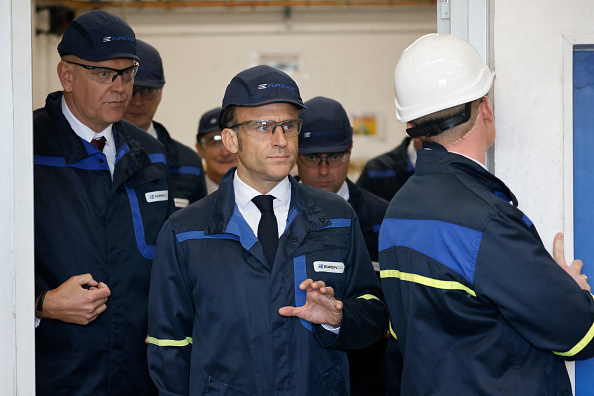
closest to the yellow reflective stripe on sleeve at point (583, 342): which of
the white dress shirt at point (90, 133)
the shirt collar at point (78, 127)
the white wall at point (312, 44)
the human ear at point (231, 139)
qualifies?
the human ear at point (231, 139)

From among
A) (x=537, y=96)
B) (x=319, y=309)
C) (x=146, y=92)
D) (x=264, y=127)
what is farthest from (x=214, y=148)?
(x=537, y=96)

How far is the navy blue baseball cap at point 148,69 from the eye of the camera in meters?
3.48

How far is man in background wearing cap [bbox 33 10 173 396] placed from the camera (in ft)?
7.61

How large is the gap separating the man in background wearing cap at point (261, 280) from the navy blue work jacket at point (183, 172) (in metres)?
1.43

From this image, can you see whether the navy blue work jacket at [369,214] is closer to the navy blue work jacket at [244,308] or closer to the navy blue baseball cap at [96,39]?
the navy blue work jacket at [244,308]

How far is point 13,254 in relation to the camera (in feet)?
6.29

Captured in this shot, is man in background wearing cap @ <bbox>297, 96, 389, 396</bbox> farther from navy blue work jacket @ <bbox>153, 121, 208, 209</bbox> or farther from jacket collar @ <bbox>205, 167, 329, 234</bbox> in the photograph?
jacket collar @ <bbox>205, 167, 329, 234</bbox>

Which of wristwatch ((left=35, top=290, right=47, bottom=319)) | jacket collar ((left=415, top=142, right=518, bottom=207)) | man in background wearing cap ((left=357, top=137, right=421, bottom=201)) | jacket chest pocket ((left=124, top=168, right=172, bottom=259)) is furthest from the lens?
man in background wearing cap ((left=357, top=137, right=421, bottom=201))

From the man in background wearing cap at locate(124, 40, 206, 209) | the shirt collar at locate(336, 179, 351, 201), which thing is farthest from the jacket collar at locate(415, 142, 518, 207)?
the man in background wearing cap at locate(124, 40, 206, 209)

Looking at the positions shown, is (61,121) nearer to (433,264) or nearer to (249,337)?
(249,337)

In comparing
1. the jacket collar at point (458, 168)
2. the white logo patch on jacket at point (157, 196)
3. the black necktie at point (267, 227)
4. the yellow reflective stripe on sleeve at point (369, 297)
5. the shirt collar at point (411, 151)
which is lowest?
the yellow reflective stripe on sleeve at point (369, 297)

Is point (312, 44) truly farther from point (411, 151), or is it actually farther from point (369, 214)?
point (369, 214)

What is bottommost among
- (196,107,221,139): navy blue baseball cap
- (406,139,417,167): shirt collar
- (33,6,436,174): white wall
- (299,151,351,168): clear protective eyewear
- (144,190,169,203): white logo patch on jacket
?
(144,190,169,203): white logo patch on jacket

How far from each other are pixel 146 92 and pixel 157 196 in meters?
1.10
